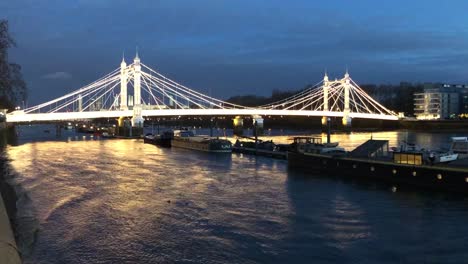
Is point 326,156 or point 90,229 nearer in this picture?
point 90,229

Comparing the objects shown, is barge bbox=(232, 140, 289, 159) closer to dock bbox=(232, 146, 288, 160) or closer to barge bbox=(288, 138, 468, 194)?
dock bbox=(232, 146, 288, 160)

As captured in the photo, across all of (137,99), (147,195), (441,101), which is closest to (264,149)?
(147,195)

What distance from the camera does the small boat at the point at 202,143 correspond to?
47750 millimetres

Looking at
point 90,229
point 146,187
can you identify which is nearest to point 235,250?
point 90,229

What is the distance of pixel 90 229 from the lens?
53.7ft

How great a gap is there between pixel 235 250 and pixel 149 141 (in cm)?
5256

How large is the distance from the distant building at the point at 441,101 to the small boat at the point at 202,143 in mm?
81425

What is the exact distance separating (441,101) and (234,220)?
121m

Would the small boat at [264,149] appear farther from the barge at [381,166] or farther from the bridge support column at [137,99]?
the bridge support column at [137,99]

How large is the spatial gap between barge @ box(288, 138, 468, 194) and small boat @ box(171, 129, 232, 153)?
506 inches

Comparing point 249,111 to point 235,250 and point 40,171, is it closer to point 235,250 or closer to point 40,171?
point 40,171

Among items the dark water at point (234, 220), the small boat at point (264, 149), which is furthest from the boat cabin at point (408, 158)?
the small boat at point (264, 149)

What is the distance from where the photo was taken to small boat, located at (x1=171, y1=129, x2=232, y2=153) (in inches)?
1880

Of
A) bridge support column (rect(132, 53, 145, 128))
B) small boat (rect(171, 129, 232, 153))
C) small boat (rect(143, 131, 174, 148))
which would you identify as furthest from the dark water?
bridge support column (rect(132, 53, 145, 128))
